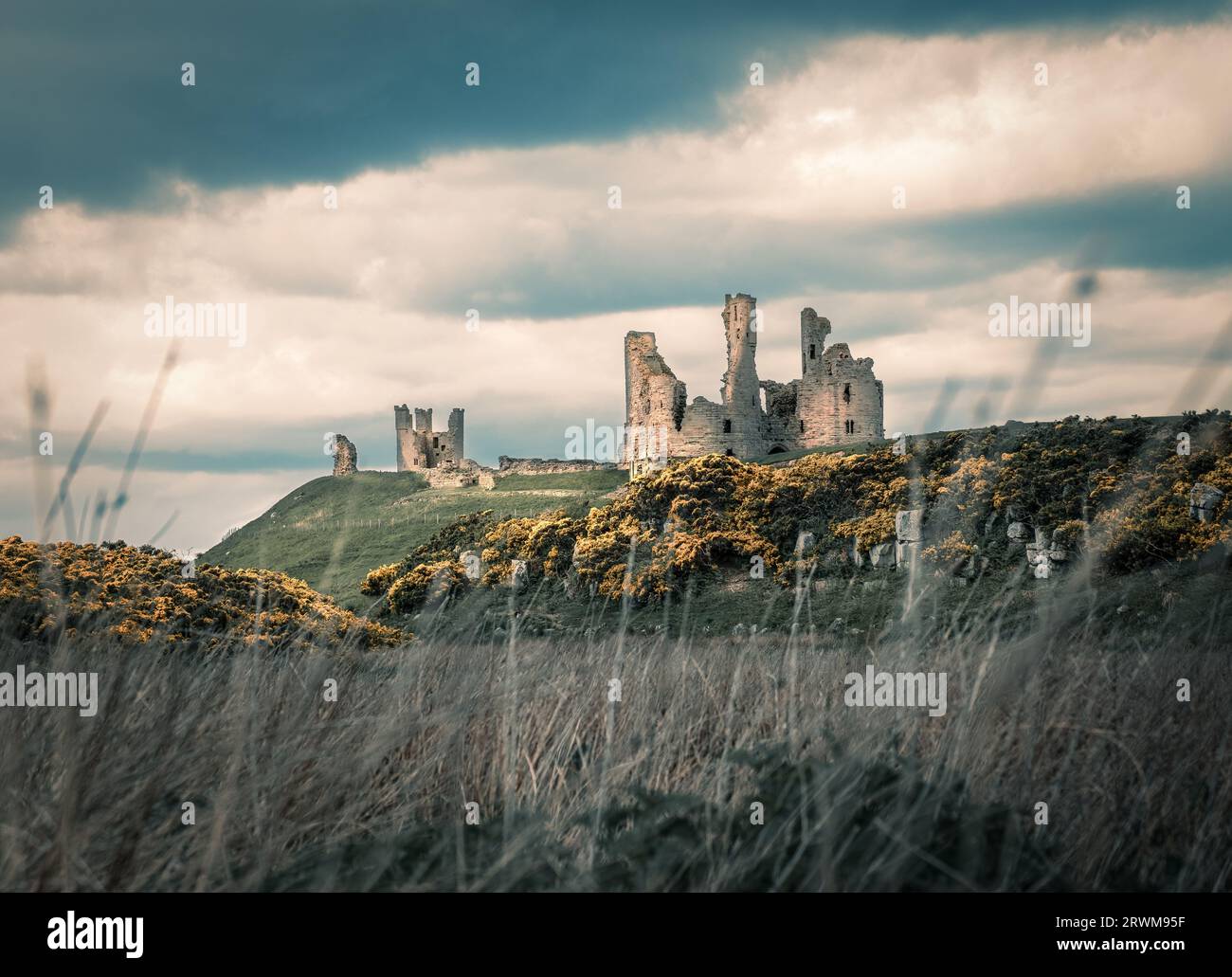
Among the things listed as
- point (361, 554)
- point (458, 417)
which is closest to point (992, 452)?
point (361, 554)

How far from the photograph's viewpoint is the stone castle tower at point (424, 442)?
2968 inches

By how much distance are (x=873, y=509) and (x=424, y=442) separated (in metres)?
58.2

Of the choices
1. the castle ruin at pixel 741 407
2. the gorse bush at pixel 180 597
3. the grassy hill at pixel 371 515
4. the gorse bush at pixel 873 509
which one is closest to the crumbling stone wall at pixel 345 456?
the grassy hill at pixel 371 515

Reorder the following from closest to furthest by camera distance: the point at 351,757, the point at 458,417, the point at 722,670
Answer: the point at 351,757, the point at 722,670, the point at 458,417

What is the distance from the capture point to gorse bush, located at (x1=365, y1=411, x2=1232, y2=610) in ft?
57.7

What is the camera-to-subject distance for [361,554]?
3791 centimetres

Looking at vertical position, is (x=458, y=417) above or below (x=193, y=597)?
above

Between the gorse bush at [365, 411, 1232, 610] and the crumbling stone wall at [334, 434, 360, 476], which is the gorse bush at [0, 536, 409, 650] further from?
the crumbling stone wall at [334, 434, 360, 476]

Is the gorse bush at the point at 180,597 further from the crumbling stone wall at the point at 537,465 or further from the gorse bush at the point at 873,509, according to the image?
the crumbling stone wall at the point at 537,465

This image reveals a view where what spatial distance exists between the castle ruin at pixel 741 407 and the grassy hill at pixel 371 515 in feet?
11.5
